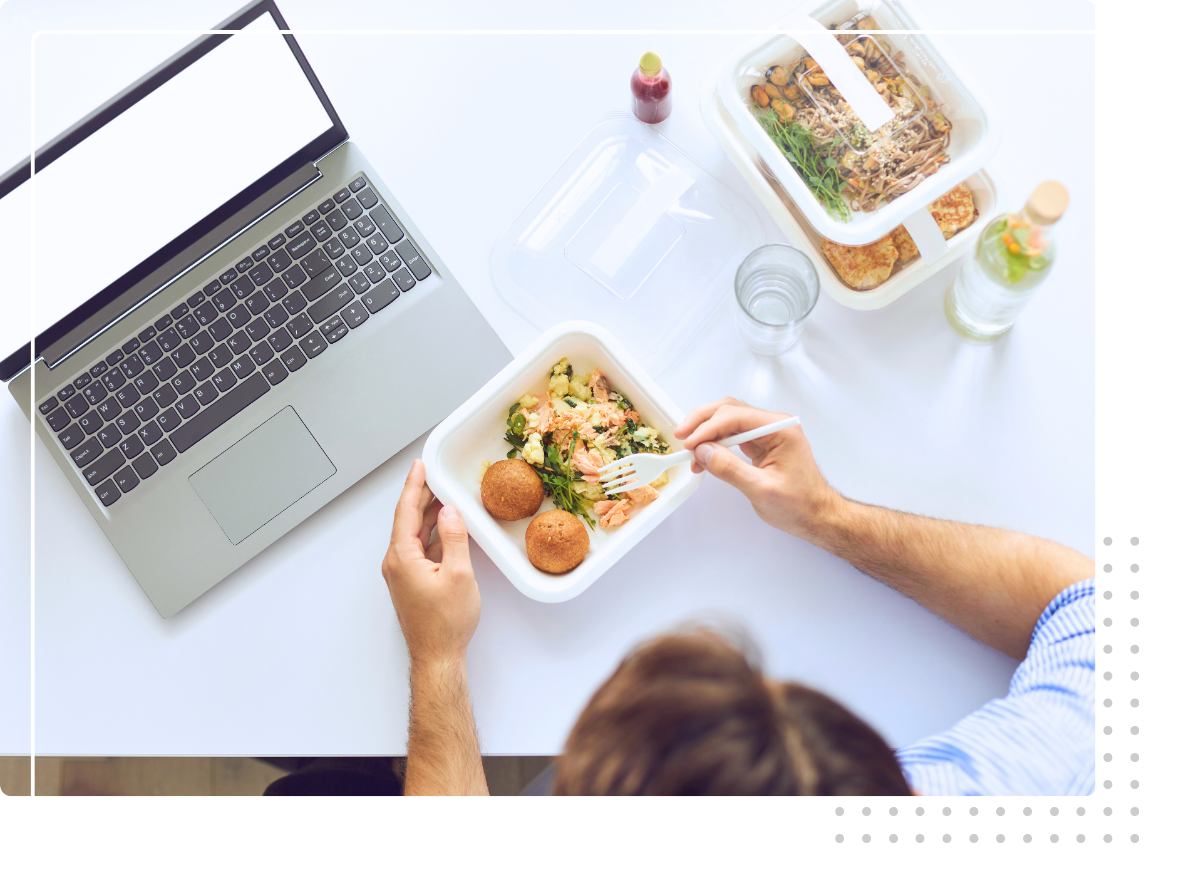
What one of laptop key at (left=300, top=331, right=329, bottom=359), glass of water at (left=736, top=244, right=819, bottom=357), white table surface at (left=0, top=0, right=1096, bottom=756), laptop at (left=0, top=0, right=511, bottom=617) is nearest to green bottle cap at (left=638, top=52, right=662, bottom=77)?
white table surface at (left=0, top=0, right=1096, bottom=756)

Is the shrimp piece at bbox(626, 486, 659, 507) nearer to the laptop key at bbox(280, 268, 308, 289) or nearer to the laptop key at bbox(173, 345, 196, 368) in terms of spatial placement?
the laptop key at bbox(280, 268, 308, 289)

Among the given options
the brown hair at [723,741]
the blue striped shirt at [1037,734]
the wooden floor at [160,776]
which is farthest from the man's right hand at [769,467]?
the wooden floor at [160,776]

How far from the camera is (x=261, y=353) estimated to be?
107 centimetres

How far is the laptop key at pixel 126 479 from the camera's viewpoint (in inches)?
41.8

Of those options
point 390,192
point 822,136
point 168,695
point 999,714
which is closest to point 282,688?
point 168,695

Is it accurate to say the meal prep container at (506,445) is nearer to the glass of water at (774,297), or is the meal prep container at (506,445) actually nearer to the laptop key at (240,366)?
the glass of water at (774,297)

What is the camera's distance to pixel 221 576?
42.2 inches

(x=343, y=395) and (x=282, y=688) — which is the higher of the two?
(x=343, y=395)

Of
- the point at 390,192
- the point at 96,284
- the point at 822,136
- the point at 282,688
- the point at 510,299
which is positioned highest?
the point at 96,284

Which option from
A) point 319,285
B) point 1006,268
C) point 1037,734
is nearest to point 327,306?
point 319,285

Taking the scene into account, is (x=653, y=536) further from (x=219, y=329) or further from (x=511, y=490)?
(x=219, y=329)

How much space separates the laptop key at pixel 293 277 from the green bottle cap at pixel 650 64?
58 cm
